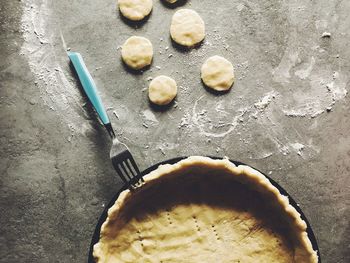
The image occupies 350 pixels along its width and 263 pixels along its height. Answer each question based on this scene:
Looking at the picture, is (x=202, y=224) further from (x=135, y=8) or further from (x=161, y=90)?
(x=135, y=8)

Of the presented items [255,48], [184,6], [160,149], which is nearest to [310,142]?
[255,48]

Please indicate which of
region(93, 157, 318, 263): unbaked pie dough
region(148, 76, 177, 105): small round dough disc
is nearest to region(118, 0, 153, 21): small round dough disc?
region(148, 76, 177, 105): small round dough disc

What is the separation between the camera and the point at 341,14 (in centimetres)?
221

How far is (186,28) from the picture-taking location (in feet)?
7.04

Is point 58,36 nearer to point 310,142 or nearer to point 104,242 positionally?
point 104,242

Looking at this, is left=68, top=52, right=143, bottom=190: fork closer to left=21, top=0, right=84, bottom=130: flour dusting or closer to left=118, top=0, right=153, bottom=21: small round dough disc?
left=21, top=0, right=84, bottom=130: flour dusting

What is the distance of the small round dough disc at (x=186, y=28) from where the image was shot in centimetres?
215

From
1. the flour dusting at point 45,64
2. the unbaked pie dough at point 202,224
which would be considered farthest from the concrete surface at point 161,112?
the unbaked pie dough at point 202,224

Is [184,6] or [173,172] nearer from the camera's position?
[173,172]

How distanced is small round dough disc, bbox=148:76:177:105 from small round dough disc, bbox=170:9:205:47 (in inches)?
7.2

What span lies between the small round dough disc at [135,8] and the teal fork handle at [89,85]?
0.29 m

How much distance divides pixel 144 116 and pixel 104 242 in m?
0.59

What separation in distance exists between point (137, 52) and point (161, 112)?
0.28 m

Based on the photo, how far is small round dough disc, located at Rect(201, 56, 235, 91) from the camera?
2.15 m
